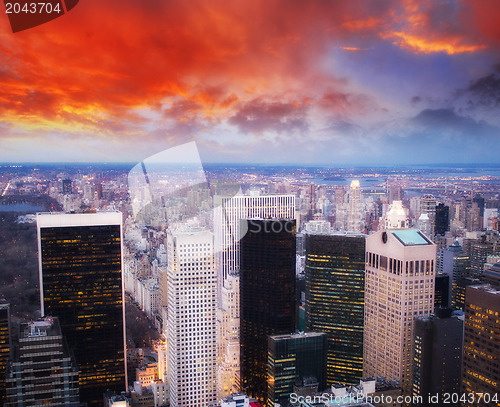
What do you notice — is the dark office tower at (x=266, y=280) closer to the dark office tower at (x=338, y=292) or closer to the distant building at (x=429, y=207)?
the dark office tower at (x=338, y=292)

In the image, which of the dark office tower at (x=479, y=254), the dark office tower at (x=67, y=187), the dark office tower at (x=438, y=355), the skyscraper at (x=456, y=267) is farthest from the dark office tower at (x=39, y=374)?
the dark office tower at (x=479, y=254)

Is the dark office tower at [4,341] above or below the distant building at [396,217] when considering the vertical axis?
below

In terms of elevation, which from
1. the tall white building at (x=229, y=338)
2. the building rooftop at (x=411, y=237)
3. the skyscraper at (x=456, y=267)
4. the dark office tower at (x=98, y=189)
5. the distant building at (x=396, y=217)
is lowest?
the tall white building at (x=229, y=338)

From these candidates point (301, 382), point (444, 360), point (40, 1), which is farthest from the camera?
point (301, 382)

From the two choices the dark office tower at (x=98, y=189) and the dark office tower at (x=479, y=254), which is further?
the dark office tower at (x=479, y=254)

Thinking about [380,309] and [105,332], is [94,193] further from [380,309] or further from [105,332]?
Result: [380,309]

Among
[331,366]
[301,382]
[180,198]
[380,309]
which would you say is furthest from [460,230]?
[180,198]

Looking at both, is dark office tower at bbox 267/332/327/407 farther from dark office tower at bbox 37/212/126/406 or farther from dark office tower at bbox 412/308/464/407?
dark office tower at bbox 37/212/126/406
